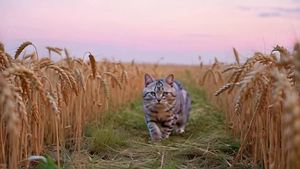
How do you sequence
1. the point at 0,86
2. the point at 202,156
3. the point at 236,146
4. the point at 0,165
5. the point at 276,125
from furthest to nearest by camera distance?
the point at 236,146 → the point at 202,156 → the point at 276,125 → the point at 0,165 → the point at 0,86

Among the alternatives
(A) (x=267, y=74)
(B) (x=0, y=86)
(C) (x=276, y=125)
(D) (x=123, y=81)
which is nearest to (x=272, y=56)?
(A) (x=267, y=74)

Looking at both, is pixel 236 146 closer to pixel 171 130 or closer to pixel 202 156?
pixel 202 156

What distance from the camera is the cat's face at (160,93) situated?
6172mm

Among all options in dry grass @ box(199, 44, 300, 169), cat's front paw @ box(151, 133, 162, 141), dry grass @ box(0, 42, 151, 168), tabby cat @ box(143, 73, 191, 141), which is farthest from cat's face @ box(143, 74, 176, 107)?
dry grass @ box(199, 44, 300, 169)

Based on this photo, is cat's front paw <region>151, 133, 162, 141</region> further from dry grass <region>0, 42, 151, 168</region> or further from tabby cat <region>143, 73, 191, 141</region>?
dry grass <region>0, 42, 151, 168</region>

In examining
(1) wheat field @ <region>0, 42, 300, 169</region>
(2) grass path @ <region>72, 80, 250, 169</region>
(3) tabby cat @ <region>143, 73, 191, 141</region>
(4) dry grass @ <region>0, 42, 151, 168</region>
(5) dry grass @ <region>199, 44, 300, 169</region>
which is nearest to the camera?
(5) dry grass @ <region>199, 44, 300, 169</region>

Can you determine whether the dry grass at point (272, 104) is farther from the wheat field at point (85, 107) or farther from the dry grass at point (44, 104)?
the dry grass at point (44, 104)

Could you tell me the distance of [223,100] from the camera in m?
8.35

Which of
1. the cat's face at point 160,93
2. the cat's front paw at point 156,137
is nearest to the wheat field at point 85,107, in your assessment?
the cat's face at point 160,93

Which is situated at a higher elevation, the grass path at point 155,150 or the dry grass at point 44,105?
the dry grass at point 44,105

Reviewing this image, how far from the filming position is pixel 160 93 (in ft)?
20.2

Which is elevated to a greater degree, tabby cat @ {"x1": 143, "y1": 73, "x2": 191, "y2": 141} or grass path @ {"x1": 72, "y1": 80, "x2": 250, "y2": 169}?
tabby cat @ {"x1": 143, "y1": 73, "x2": 191, "y2": 141}

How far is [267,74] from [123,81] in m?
5.98

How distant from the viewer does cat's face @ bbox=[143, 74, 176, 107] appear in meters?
6.17
